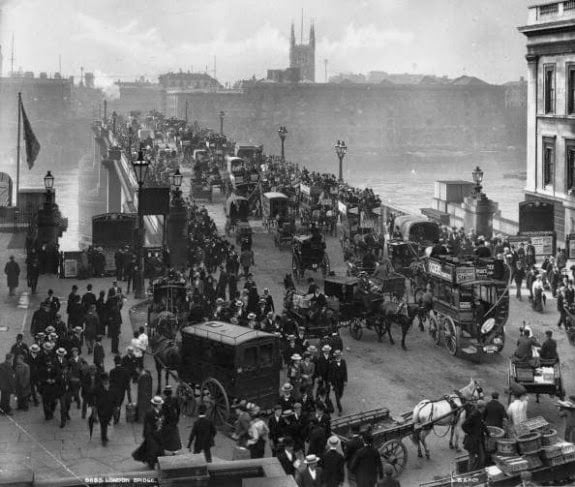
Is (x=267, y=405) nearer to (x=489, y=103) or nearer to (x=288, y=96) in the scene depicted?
(x=288, y=96)

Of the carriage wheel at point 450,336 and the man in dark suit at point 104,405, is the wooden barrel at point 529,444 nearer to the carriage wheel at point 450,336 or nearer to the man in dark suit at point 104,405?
the man in dark suit at point 104,405

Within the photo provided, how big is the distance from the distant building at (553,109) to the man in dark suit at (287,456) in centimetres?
3085

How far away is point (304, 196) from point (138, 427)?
30801 millimetres

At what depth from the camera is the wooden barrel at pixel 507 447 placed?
14594 millimetres

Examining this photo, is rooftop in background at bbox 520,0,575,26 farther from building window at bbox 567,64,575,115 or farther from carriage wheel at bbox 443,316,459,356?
carriage wheel at bbox 443,316,459,356

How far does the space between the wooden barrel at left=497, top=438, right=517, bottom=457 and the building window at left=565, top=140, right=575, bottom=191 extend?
32328 millimetres

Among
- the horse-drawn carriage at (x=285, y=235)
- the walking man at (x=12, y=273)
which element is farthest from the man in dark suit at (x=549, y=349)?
the horse-drawn carriage at (x=285, y=235)

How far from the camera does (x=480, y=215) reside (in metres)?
43.6

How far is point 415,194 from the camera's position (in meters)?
105

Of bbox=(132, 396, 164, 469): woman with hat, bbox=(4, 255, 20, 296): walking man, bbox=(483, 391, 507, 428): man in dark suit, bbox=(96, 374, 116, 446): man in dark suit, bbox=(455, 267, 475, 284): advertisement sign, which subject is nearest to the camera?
bbox=(132, 396, 164, 469): woman with hat

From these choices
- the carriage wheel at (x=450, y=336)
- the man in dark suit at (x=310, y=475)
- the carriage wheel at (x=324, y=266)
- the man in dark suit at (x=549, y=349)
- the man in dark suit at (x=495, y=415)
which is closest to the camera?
the man in dark suit at (x=310, y=475)

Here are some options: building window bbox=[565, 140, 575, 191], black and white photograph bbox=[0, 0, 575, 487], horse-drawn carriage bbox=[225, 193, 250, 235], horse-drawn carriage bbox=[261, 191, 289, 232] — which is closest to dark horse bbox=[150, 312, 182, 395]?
black and white photograph bbox=[0, 0, 575, 487]

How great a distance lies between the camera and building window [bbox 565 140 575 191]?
45.4 metres

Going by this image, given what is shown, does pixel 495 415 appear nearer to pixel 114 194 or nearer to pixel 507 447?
pixel 507 447
